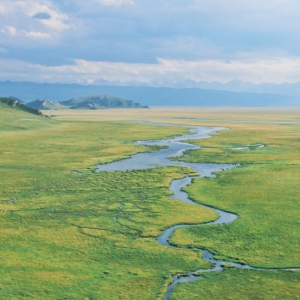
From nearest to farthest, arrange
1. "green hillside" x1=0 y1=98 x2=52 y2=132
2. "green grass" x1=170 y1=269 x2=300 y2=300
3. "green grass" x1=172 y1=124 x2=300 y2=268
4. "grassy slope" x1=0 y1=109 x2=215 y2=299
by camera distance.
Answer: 1. "green grass" x1=170 y1=269 x2=300 y2=300
2. "grassy slope" x1=0 y1=109 x2=215 y2=299
3. "green grass" x1=172 y1=124 x2=300 y2=268
4. "green hillside" x1=0 y1=98 x2=52 y2=132

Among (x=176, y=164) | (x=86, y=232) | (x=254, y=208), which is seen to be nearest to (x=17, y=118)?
(x=176, y=164)

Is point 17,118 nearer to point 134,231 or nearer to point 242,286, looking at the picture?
point 134,231

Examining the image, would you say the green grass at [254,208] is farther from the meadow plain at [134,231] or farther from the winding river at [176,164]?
the winding river at [176,164]

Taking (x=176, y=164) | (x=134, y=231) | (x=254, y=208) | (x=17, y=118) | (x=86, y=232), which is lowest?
(x=86, y=232)

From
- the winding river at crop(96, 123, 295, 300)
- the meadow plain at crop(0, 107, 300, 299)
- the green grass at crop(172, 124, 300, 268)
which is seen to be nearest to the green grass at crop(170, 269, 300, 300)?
the meadow plain at crop(0, 107, 300, 299)

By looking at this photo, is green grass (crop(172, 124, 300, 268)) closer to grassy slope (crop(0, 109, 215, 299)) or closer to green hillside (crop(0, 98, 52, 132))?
grassy slope (crop(0, 109, 215, 299))

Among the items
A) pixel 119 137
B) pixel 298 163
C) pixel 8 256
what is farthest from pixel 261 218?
pixel 119 137

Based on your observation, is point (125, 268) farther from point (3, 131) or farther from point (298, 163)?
point (3, 131)

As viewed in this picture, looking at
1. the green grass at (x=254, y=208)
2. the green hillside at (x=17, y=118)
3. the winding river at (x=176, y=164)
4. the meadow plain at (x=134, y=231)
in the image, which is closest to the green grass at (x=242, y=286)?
the meadow plain at (x=134, y=231)
